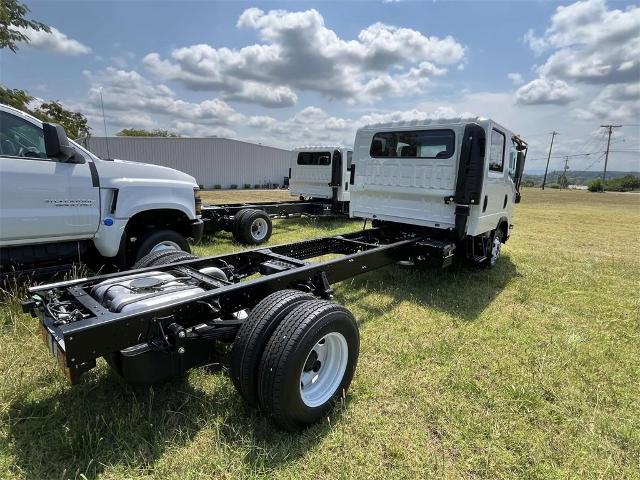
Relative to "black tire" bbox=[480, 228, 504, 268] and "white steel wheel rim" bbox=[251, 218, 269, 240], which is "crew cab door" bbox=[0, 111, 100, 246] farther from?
"black tire" bbox=[480, 228, 504, 268]

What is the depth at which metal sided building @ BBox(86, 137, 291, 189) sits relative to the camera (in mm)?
30859

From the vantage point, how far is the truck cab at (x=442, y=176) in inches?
193

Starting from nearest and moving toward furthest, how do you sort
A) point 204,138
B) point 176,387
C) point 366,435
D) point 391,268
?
point 366,435, point 176,387, point 391,268, point 204,138

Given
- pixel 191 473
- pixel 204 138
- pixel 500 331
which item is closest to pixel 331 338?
pixel 191 473

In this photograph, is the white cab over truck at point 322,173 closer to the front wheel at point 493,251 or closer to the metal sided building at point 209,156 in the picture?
the front wheel at point 493,251

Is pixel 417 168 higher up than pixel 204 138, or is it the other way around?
pixel 204 138

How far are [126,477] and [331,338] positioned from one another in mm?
1377

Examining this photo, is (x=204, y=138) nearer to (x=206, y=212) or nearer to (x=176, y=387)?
(x=206, y=212)

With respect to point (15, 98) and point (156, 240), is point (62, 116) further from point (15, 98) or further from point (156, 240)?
point (156, 240)

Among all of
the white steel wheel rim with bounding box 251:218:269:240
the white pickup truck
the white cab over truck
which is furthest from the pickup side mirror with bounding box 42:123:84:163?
the white cab over truck

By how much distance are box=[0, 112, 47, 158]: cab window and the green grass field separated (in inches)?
58.0

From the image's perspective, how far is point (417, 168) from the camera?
5516 millimetres

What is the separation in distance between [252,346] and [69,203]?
3160 mm

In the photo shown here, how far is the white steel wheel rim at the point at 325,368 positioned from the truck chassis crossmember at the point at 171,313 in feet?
1.89
